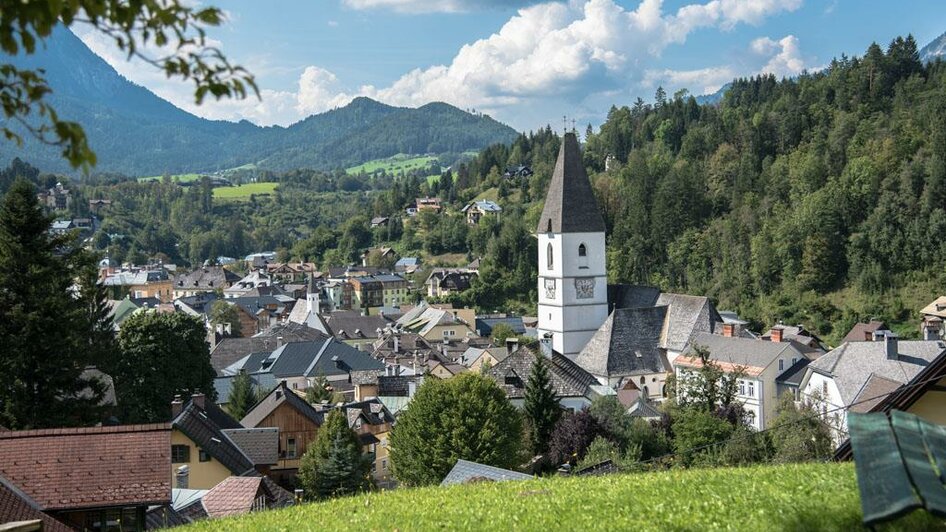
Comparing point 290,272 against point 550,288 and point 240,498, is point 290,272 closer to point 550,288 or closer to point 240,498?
point 550,288

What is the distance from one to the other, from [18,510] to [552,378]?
24079mm

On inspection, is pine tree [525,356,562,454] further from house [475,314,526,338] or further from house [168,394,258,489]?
house [475,314,526,338]

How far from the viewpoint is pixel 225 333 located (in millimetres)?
74375

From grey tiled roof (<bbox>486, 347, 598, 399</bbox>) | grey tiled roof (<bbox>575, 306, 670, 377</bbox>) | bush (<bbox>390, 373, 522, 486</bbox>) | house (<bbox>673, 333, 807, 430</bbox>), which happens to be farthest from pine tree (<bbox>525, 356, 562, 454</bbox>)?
grey tiled roof (<bbox>575, 306, 670, 377</bbox>)

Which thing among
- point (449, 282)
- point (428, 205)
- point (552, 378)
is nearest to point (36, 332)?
point (552, 378)

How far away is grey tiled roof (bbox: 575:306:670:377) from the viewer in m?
42.2

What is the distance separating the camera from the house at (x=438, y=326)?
74.2 meters

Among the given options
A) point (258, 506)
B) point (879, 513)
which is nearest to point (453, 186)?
point (258, 506)

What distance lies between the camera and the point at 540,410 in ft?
97.6

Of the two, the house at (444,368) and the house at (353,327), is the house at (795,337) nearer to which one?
the house at (444,368)

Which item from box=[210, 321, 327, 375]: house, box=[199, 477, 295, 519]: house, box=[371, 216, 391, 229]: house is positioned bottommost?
box=[210, 321, 327, 375]: house

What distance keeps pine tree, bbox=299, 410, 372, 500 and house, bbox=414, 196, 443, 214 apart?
110 m

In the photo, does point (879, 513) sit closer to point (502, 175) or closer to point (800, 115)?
point (800, 115)

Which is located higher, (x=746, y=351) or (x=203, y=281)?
(x=746, y=351)
